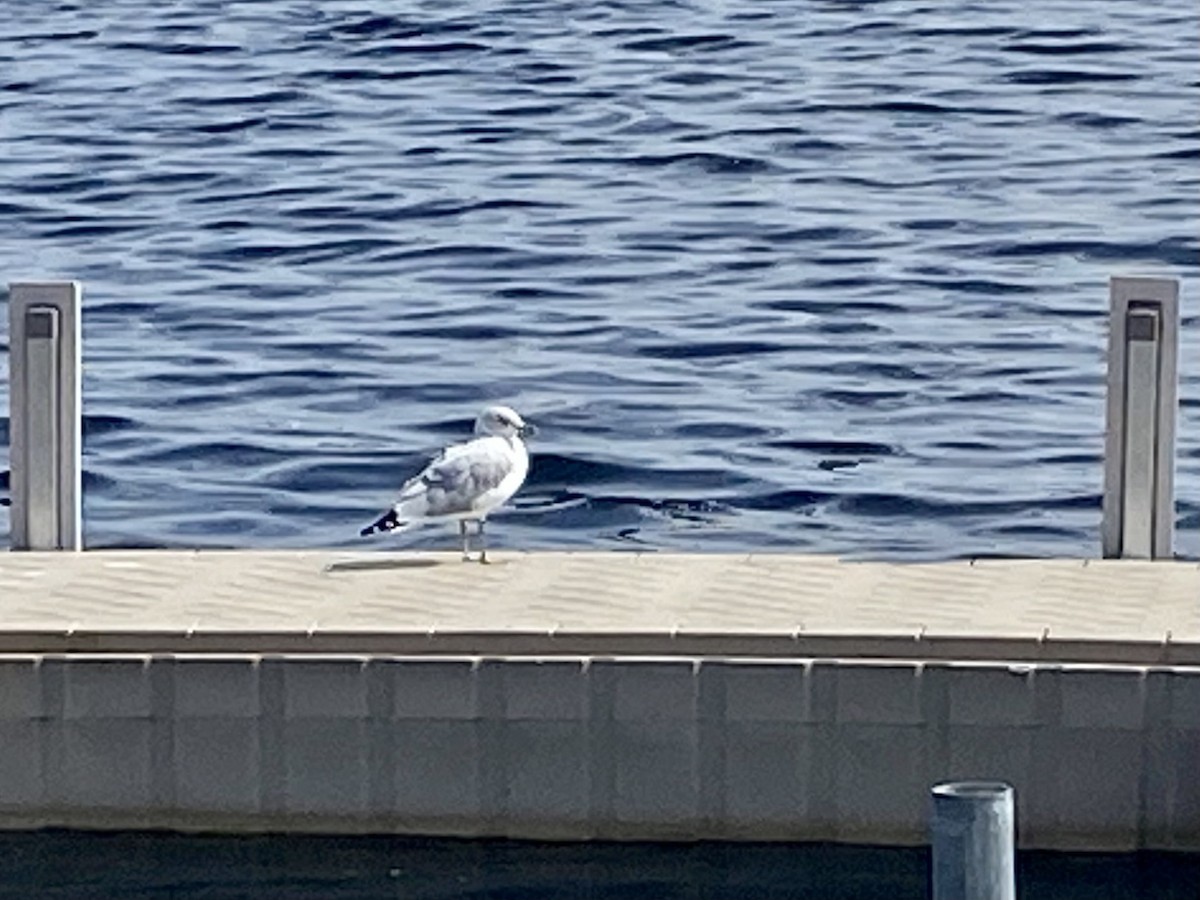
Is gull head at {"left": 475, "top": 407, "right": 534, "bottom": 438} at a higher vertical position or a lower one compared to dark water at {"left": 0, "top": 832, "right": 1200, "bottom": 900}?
higher

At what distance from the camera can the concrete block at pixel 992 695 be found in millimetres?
9156

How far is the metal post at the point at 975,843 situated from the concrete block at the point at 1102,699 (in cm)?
324

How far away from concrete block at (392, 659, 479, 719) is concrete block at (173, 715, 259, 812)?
373 mm

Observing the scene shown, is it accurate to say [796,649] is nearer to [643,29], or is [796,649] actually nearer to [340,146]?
[340,146]

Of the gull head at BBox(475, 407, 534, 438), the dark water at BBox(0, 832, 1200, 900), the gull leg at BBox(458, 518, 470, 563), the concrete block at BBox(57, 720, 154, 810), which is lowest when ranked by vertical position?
the dark water at BBox(0, 832, 1200, 900)

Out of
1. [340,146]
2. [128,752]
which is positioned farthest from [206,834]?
[340,146]

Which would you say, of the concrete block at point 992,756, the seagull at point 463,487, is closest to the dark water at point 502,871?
the concrete block at point 992,756

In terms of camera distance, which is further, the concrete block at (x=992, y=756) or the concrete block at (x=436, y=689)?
the concrete block at (x=436, y=689)

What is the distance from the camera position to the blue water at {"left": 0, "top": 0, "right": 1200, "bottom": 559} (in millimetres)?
17766

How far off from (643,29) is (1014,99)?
19.1ft

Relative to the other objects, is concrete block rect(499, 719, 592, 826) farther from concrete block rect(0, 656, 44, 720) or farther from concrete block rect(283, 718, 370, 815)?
concrete block rect(0, 656, 44, 720)

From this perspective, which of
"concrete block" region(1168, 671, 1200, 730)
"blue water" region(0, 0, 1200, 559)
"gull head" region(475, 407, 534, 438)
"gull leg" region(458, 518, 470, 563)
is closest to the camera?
"concrete block" region(1168, 671, 1200, 730)

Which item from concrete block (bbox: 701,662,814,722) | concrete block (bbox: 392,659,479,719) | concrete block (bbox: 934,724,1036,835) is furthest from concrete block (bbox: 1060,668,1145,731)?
concrete block (bbox: 392,659,479,719)

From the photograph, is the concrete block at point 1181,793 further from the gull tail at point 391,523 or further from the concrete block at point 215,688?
the gull tail at point 391,523
